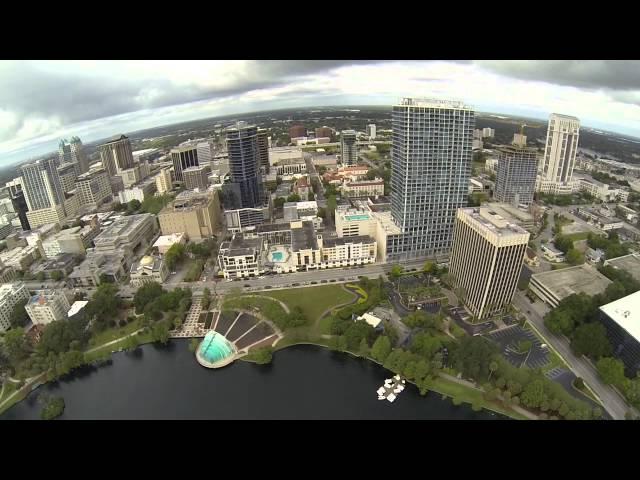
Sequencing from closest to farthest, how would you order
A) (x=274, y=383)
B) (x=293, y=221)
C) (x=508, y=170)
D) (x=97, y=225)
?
(x=274, y=383) < (x=293, y=221) < (x=97, y=225) < (x=508, y=170)

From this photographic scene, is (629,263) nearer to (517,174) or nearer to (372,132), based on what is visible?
(517,174)

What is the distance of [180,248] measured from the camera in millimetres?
32625

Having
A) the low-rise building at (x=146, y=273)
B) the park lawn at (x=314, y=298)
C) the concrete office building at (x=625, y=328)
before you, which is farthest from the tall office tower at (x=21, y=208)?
the concrete office building at (x=625, y=328)

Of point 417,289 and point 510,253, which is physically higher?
point 510,253

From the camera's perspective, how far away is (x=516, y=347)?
20938 mm

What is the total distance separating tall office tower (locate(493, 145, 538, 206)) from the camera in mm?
40594

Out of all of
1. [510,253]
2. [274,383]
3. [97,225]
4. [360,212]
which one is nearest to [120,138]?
[97,225]

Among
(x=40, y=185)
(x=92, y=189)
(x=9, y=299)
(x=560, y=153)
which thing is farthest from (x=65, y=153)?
(x=560, y=153)

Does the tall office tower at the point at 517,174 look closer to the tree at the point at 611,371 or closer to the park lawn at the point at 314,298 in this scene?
the tree at the point at 611,371

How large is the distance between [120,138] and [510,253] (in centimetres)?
6460

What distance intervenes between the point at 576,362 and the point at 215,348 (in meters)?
21.3

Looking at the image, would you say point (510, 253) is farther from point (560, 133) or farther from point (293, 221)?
point (560, 133)

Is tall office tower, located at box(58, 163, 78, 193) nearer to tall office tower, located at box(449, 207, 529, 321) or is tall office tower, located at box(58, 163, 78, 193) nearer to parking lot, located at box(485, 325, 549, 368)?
tall office tower, located at box(449, 207, 529, 321)

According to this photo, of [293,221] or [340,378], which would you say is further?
[293,221]
